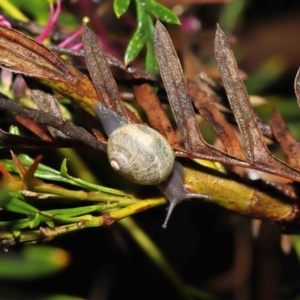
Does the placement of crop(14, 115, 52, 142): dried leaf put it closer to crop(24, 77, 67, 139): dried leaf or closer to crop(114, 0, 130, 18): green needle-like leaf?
crop(24, 77, 67, 139): dried leaf

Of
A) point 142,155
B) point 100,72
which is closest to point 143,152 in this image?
point 142,155

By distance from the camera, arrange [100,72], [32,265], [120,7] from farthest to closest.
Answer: [120,7], [100,72], [32,265]

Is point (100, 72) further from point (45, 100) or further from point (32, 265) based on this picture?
point (32, 265)

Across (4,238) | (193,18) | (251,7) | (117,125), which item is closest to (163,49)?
(117,125)

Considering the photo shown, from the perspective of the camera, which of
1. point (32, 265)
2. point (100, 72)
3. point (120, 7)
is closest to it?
point (32, 265)

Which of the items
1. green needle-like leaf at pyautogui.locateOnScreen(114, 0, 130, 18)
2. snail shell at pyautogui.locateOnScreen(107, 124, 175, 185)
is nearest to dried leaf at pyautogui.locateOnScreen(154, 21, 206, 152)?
snail shell at pyautogui.locateOnScreen(107, 124, 175, 185)

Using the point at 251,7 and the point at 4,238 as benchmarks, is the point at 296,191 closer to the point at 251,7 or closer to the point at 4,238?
the point at 4,238

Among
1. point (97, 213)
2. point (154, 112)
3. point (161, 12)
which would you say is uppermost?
point (161, 12)
